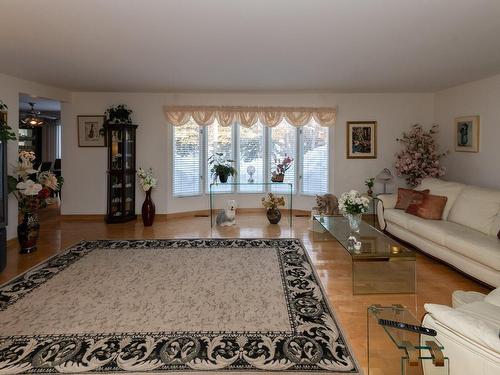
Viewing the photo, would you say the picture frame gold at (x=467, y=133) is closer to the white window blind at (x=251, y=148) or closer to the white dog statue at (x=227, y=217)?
the white window blind at (x=251, y=148)

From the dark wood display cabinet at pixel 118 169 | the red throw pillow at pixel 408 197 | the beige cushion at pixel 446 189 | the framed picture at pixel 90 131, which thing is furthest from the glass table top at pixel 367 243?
the framed picture at pixel 90 131

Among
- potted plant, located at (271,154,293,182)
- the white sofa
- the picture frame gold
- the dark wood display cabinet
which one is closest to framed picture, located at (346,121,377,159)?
potted plant, located at (271,154,293,182)

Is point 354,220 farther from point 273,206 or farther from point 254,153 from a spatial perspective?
point 254,153

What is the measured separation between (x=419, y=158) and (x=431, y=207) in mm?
1760

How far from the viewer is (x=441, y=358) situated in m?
1.50

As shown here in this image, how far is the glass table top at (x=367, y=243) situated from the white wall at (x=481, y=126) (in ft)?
7.93

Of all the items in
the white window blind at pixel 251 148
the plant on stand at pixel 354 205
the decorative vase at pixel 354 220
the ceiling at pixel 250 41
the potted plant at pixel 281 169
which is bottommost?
the decorative vase at pixel 354 220

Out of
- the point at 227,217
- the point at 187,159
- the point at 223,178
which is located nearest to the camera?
the point at 227,217

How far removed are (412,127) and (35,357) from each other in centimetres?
688

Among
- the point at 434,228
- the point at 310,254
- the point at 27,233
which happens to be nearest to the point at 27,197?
the point at 27,233

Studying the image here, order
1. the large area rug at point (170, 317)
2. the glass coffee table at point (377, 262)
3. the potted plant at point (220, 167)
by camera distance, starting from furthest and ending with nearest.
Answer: the potted plant at point (220, 167) < the glass coffee table at point (377, 262) < the large area rug at point (170, 317)

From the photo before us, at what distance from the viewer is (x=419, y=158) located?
19.4 feet

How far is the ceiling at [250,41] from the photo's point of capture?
2.58m

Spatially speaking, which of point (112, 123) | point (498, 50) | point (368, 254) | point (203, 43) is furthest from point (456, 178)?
point (112, 123)
